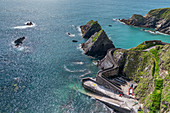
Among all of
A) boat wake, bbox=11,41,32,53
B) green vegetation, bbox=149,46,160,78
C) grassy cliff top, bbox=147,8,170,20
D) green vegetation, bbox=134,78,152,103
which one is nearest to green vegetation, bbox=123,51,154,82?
green vegetation, bbox=149,46,160,78

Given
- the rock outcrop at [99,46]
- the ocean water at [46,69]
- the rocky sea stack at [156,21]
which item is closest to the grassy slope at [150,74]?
the ocean water at [46,69]

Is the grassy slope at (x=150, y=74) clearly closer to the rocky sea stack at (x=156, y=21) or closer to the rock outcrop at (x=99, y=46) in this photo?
the rock outcrop at (x=99, y=46)

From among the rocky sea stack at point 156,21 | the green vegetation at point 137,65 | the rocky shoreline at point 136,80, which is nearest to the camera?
the rocky shoreline at point 136,80

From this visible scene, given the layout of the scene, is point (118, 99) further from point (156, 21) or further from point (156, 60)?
point (156, 21)

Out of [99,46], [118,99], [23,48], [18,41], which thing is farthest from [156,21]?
[18,41]

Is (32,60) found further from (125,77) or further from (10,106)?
(125,77)

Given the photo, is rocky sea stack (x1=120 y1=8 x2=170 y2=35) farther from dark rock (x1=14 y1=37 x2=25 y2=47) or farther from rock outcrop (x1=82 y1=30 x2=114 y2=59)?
dark rock (x1=14 y1=37 x2=25 y2=47)

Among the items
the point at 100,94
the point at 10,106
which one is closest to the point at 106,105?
the point at 100,94

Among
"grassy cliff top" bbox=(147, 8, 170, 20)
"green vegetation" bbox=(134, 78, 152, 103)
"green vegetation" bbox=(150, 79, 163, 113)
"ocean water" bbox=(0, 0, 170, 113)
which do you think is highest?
"grassy cliff top" bbox=(147, 8, 170, 20)
